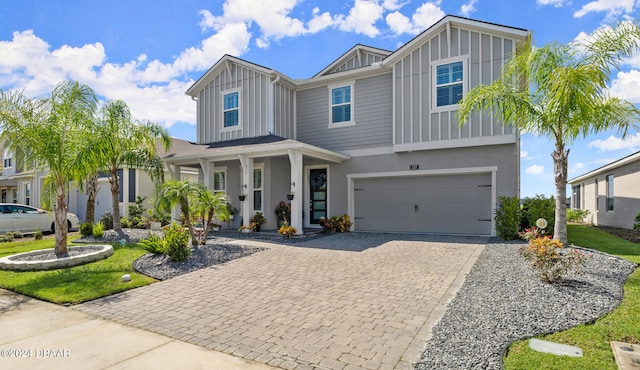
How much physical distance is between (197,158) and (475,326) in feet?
37.2

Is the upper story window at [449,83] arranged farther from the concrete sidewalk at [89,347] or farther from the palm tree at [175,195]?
the concrete sidewalk at [89,347]

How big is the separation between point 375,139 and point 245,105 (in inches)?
217

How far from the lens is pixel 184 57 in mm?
11969

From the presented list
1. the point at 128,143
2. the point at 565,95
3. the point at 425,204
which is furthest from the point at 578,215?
the point at 128,143

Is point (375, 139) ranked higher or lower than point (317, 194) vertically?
higher

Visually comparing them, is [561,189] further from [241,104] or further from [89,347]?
[241,104]

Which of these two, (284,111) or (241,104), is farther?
(241,104)

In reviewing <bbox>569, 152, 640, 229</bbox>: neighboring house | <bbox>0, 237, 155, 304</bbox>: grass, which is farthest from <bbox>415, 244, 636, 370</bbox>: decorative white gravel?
<bbox>569, 152, 640, 229</bbox>: neighboring house

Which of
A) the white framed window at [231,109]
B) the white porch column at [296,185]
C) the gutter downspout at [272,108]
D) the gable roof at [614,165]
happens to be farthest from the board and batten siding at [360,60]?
the gable roof at [614,165]

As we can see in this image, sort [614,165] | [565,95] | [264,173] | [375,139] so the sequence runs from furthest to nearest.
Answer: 1. [614,165]
2. [264,173]
3. [375,139]
4. [565,95]

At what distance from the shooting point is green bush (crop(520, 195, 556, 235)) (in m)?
9.75

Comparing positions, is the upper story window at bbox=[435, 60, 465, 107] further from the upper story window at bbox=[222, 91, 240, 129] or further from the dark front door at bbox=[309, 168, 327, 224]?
the upper story window at bbox=[222, 91, 240, 129]

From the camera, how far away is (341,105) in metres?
13.8

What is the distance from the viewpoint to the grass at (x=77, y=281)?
5.62 meters
